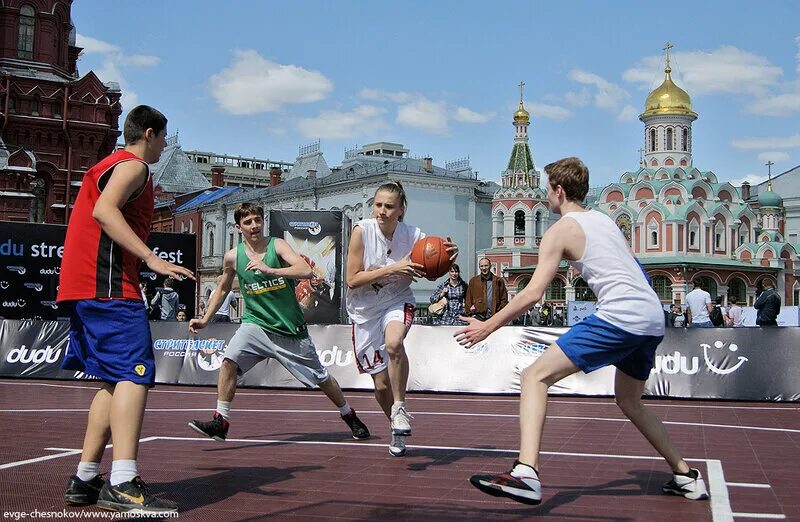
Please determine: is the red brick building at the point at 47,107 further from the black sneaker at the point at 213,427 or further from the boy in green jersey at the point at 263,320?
the black sneaker at the point at 213,427

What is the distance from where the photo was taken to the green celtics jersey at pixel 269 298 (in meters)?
8.02

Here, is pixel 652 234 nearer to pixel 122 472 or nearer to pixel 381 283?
pixel 381 283

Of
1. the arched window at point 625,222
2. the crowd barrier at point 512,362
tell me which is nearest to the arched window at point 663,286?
the arched window at point 625,222

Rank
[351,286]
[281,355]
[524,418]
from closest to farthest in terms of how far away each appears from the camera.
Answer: [524,418], [351,286], [281,355]

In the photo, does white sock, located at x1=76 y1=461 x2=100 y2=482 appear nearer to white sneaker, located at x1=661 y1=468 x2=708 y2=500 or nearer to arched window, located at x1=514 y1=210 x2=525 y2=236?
white sneaker, located at x1=661 y1=468 x2=708 y2=500

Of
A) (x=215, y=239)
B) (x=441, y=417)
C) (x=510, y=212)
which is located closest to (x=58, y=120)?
(x=215, y=239)

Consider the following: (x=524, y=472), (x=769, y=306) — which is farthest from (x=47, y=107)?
(x=524, y=472)

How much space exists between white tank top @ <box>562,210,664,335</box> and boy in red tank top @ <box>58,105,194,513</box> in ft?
7.44

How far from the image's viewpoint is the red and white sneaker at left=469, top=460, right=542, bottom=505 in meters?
4.89

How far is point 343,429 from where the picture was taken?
9148mm

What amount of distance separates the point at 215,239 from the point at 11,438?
242 ft

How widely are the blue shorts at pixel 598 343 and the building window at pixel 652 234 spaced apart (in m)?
71.9

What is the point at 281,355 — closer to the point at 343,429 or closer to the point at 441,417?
the point at 343,429

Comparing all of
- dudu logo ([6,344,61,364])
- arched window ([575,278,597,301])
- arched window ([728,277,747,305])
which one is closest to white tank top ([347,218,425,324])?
dudu logo ([6,344,61,364])
